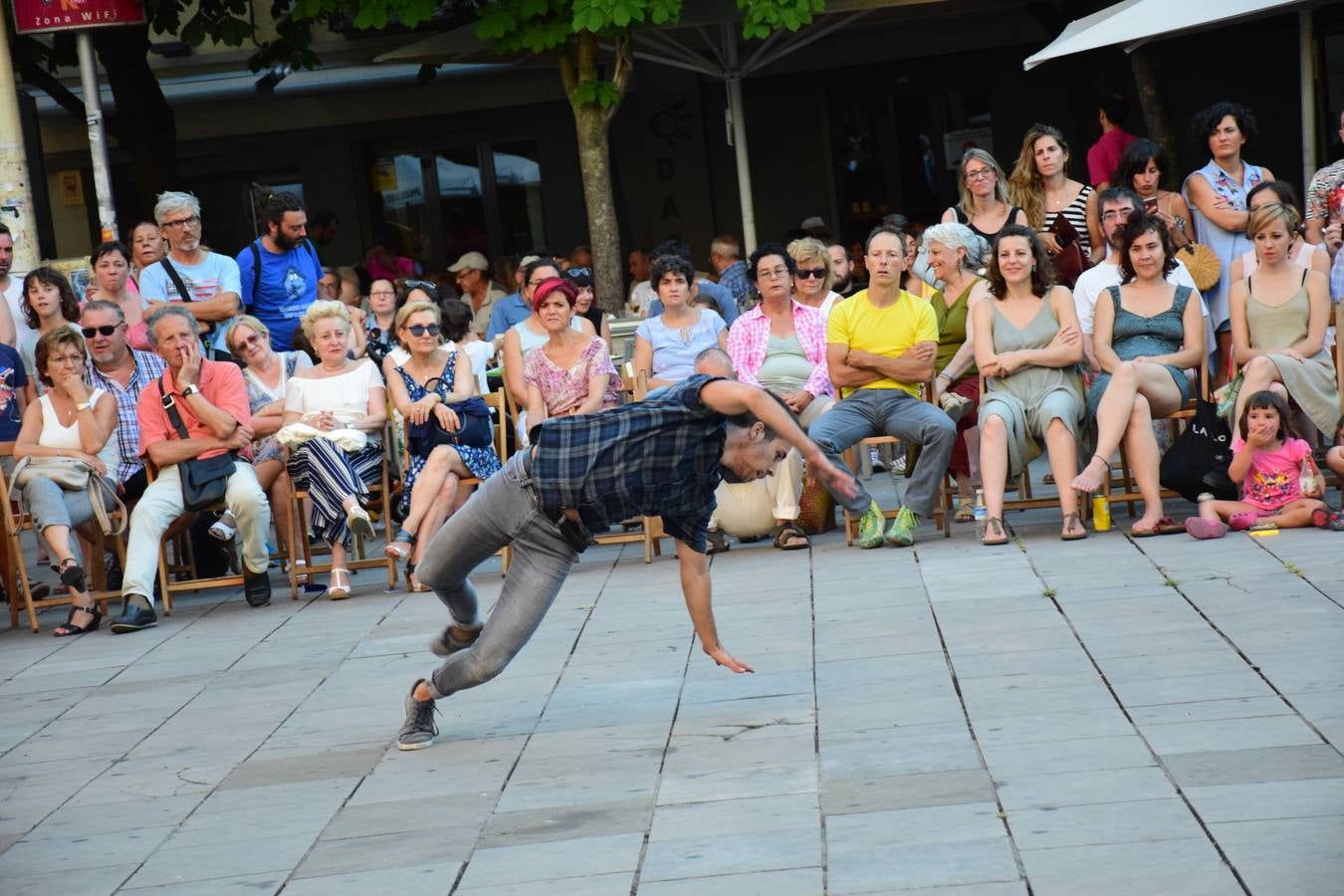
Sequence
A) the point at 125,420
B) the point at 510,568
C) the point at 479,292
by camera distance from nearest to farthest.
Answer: the point at 510,568 < the point at 125,420 < the point at 479,292

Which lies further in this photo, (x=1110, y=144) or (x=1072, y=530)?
(x=1110, y=144)

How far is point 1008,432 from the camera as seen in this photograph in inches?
374

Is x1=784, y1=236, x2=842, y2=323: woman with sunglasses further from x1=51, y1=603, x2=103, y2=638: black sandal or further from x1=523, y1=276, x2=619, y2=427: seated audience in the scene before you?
x1=51, y1=603, x2=103, y2=638: black sandal

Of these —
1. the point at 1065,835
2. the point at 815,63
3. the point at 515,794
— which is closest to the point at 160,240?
the point at 515,794

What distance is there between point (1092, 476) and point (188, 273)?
5.47m

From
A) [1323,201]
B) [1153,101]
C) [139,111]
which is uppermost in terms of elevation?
[139,111]

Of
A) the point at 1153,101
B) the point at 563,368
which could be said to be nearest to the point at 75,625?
the point at 563,368

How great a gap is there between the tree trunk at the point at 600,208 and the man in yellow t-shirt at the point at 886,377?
17.0ft

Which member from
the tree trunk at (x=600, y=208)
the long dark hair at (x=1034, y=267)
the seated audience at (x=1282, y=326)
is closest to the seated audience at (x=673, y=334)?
the long dark hair at (x=1034, y=267)

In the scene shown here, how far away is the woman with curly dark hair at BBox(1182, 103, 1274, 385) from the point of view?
10.7 metres

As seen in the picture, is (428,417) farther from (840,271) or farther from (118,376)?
(840,271)

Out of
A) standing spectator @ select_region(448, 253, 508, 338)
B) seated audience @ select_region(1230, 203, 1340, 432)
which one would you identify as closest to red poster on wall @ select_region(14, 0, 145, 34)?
standing spectator @ select_region(448, 253, 508, 338)

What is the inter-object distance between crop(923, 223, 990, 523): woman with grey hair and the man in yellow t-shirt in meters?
0.27

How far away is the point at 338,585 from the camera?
9781 mm
